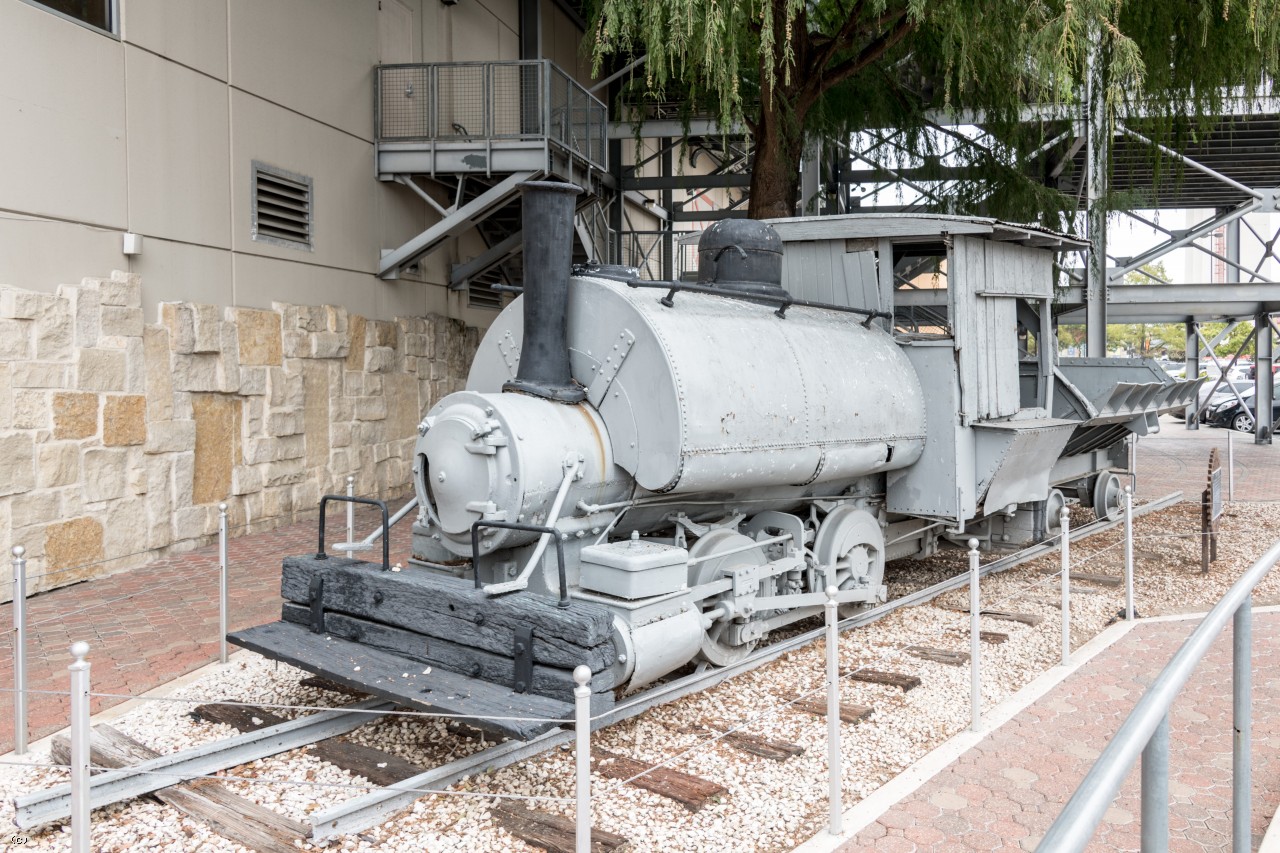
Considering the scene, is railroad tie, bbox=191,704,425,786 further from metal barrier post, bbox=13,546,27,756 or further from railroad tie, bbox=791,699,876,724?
railroad tie, bbox=791,699,876,724

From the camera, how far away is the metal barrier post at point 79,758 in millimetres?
3697

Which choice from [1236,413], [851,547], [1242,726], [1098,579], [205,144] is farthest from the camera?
[1236,413]

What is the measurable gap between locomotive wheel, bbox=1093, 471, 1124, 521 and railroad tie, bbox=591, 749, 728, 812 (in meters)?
9.32

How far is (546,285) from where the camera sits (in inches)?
249

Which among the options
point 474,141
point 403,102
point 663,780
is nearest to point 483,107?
point 474,141

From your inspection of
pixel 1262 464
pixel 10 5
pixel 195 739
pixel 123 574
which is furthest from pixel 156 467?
pixel 1262 464

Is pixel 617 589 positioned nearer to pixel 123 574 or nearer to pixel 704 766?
pixel 704 766

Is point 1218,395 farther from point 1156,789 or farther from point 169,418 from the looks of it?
point 1156,789

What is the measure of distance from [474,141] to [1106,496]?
30.8 ft

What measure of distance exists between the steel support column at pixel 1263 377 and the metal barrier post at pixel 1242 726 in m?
22.3

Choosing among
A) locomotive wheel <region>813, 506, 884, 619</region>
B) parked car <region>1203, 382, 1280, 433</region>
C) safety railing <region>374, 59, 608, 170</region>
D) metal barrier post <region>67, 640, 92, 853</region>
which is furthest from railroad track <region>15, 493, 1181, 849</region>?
parked car <region>1203, 382, 1280, 433</region>

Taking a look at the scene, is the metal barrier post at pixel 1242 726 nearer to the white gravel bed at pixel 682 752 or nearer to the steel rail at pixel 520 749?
the white gravel bed at pixel 682 752

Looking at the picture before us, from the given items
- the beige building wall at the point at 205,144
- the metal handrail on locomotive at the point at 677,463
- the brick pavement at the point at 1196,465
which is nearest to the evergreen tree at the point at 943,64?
the metal handrail on locomotive at the point at 677,463

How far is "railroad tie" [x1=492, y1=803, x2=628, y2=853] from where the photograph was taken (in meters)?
4.23
